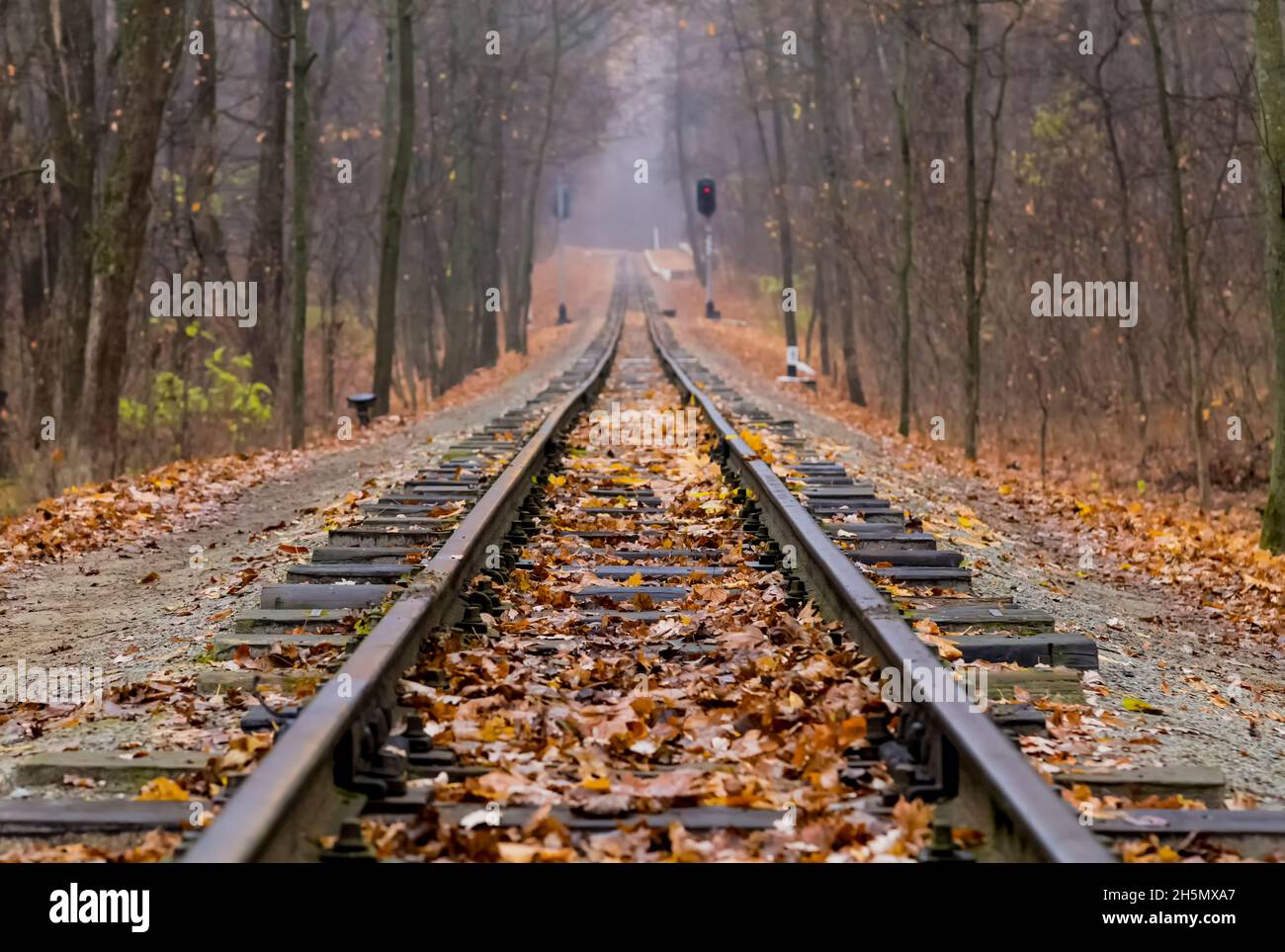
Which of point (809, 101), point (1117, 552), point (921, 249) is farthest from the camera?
point (809, 101)

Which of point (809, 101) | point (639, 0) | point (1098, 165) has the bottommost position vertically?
point (1098, 165)

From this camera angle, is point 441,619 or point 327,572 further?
point 327,572

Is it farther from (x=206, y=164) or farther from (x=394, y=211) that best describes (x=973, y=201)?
(x=206, y=164)

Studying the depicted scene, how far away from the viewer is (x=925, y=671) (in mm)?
4816

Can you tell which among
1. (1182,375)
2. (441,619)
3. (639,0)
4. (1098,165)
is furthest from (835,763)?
(639,0)

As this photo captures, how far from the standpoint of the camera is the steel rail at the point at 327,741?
3.38 m

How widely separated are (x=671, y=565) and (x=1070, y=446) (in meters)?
16.0

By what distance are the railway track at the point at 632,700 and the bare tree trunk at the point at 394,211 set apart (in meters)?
12.8

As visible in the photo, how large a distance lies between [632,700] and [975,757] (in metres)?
1.55

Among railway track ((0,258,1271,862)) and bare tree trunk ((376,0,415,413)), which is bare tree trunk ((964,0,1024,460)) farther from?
bare tree trunk ((376,0,415,413))

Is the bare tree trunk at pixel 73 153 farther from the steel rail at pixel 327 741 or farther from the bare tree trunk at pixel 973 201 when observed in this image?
the steel rail at pixel 327 741

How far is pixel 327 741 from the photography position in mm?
4012

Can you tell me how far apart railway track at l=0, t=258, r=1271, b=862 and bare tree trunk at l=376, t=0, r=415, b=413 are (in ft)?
42.1

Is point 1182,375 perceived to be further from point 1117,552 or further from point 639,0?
point 639,0
